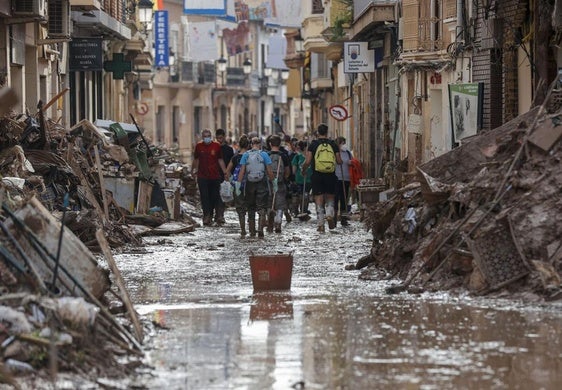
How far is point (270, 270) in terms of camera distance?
1480cm

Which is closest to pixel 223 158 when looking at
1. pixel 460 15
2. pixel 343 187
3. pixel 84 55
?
pixel 343 187

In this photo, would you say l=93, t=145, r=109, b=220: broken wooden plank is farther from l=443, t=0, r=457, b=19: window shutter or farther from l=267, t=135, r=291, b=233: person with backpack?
l=443, t=0, r=457, b=19: window shutter

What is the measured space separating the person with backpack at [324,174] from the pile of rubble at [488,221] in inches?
319

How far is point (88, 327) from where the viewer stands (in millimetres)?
9953

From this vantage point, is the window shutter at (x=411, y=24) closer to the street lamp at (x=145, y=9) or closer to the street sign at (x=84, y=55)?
the street sign at (x=84, y=55)

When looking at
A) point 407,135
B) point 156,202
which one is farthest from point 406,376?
point 407,135

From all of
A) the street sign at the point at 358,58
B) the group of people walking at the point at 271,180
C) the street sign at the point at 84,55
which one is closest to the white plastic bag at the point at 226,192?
the group of people walking at the point at 271,180

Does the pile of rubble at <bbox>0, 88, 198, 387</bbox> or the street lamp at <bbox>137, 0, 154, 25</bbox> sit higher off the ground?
the street lamp at <bbox>137, 0, 154, 25</bbox>

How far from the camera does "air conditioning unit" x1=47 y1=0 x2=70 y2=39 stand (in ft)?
102

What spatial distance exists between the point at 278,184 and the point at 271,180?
1473 mm

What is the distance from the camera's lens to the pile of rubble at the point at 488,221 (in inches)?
539

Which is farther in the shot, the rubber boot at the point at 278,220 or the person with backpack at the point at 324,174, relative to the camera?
the person with backpack at the point at 324,174

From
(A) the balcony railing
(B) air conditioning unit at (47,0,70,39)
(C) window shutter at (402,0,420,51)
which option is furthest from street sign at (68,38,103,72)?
(A) the balcony railing

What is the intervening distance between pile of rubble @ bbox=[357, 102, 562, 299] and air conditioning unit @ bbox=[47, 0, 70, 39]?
50.9 feet
